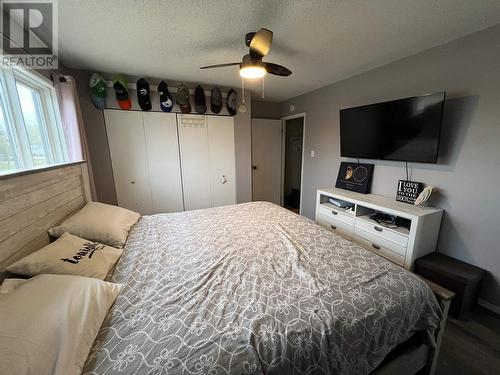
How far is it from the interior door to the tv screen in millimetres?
1744

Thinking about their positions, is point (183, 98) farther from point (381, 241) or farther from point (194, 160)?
point (381, 241)

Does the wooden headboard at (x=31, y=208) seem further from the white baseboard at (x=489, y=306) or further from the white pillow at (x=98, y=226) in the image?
the white baseboard at (x=489, y=306)

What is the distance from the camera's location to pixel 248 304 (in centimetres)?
95

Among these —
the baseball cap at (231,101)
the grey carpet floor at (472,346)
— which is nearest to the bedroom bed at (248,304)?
the grey carpet floor at (472,346)

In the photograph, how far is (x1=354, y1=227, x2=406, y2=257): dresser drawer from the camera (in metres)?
1.93

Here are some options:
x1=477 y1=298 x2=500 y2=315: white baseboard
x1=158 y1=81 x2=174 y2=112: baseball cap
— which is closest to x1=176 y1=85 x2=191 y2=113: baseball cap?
x1=158 y1=81 x2=174 y2=112: baseball cap

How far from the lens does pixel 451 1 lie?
1.37 meters

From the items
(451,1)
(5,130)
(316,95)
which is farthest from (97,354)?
(316,95)

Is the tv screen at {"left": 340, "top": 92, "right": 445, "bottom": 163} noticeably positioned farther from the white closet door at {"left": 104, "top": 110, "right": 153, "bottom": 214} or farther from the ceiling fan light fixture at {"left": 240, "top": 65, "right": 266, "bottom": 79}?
the white closet door at {"left": 104, "top": 110, "right": 153, "bottom": 214}

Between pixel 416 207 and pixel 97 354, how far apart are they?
105 inches

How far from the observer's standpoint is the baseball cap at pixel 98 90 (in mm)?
2542

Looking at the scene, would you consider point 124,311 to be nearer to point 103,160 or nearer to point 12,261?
point 12,261

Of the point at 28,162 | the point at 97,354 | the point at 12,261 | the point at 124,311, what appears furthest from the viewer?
the point at 28,162

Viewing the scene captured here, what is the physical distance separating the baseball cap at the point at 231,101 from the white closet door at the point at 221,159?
124mm
